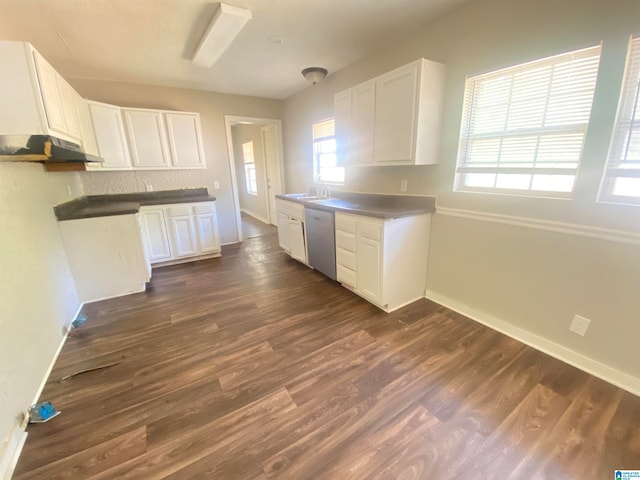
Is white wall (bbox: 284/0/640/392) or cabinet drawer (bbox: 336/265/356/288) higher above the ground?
white wall (bbox: 284/0/640/392)

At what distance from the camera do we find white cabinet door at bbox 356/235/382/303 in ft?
8.04

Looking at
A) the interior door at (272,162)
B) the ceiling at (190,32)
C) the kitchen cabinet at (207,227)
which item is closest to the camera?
the ceiling at (190,32)

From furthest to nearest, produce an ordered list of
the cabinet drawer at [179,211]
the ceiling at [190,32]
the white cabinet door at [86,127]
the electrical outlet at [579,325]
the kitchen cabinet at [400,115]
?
the cabinet drawer at [179,211], the white cabinet door at [86,127], the kitchen cabinet at [400,115], the ceiling at [190,32], the electrical outlet at [579,325]

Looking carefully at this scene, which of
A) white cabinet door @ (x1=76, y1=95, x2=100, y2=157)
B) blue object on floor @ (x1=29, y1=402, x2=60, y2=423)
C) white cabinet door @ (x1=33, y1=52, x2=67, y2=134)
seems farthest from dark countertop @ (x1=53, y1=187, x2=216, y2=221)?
blue object on floor @ (x1=29, y1=402, x2=60, y2=423)

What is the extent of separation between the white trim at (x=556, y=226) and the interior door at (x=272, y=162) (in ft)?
12.0

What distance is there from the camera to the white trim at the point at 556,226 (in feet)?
5.11

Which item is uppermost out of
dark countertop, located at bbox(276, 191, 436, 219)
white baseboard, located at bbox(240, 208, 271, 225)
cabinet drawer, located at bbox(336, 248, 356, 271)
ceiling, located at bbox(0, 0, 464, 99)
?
ceiling, located at bbox(0, 0, 464, 99)

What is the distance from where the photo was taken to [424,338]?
2156 millimetres

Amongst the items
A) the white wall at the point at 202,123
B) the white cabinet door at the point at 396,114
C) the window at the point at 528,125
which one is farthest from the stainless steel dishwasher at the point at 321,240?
the white wall at the point at 202,123

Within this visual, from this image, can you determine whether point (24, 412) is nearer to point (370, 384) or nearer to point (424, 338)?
point (370, 384)

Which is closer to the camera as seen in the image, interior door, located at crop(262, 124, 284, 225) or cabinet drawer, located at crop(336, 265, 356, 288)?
cabinet drawer, located at crop(336, 265, 356, 288)

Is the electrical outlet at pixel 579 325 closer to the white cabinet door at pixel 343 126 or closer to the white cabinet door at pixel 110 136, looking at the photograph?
the white cabinet door at pixel 343 126

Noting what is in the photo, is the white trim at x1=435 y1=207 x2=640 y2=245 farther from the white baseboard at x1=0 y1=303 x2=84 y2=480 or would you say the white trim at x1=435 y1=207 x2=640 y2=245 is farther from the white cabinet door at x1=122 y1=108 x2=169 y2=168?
the white cabinet door at x1=122 y1=108 x2=169 y2=168

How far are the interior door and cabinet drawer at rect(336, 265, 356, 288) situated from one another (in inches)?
101
